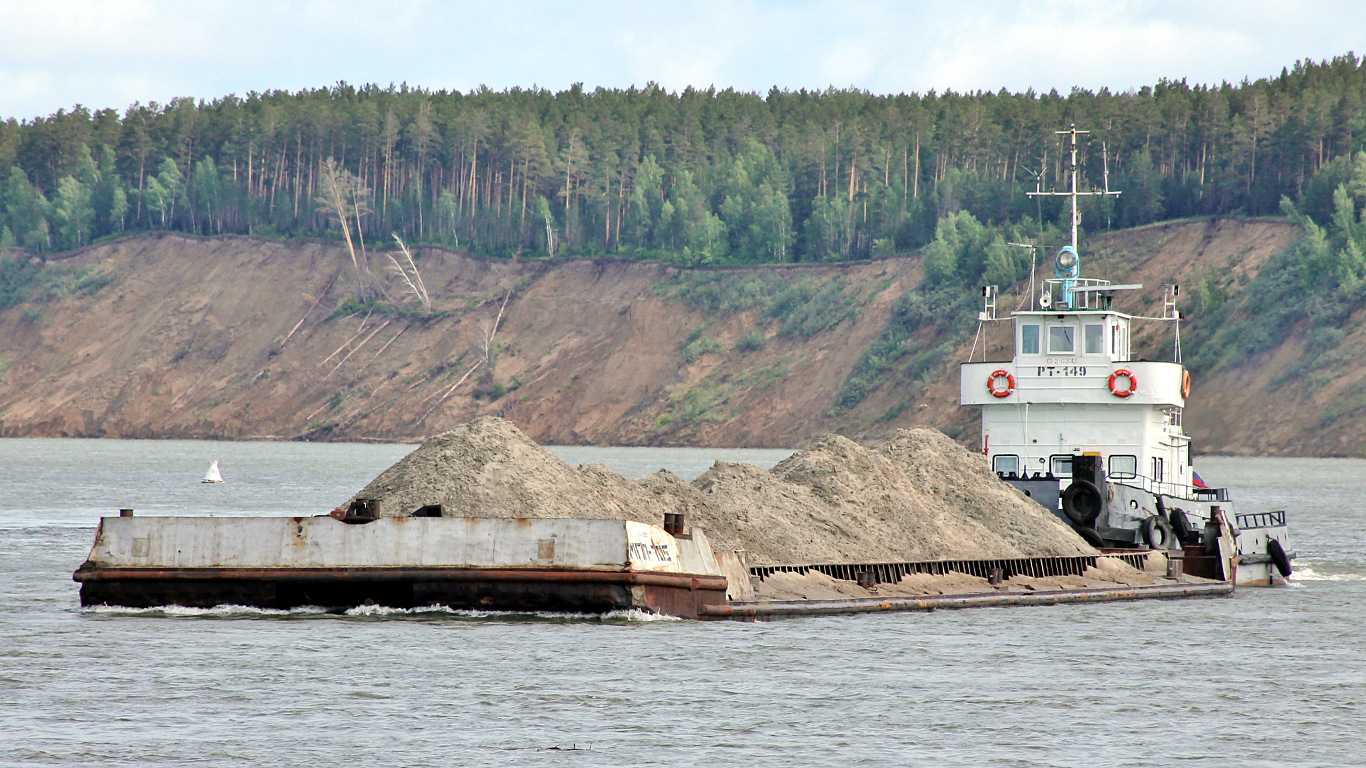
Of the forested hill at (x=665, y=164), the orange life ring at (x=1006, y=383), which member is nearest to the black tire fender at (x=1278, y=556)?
the orange life ring at (x=1006, y=383)

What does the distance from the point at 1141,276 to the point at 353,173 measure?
2787 inches

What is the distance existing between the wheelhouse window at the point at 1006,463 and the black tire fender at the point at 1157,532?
279 centimetres

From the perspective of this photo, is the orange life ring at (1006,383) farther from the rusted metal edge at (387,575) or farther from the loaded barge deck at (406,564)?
the rusted metal edge at (387,575)

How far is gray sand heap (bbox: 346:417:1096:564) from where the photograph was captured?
22.4 metres

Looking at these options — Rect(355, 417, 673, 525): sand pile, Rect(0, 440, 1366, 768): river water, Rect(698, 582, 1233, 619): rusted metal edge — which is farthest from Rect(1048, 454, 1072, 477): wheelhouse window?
Rect(355, 417, 673, 525): sand pile

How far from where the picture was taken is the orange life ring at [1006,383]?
31156 mm

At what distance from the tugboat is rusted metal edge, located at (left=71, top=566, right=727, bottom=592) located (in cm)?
1159

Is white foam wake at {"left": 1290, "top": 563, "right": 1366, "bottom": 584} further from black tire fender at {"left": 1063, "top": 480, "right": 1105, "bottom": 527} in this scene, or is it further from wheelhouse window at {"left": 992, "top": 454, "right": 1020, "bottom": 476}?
black tire fender at {"left": 1063, "top": 480, "right": 1105, "bottom": 527}

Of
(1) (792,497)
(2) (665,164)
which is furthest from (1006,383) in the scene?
(2) (665,164)

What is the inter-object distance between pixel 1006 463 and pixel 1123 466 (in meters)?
2.17

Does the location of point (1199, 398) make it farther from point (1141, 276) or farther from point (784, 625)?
point (784, 625)

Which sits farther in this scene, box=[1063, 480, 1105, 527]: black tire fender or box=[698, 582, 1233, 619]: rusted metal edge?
box=[1063, 480, 1105, 527]: black tire fender

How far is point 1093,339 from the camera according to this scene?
3117 cm

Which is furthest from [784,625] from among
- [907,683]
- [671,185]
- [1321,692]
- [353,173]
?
[353,173]
